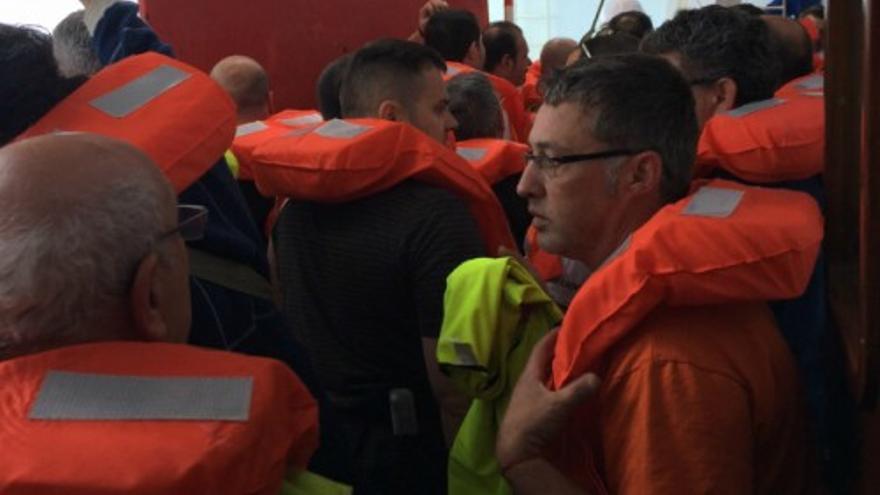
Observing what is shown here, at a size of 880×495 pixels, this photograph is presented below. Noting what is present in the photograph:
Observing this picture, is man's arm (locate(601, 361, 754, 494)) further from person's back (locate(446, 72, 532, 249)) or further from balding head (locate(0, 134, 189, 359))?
person's back (locate(446, 72, 532, 249))

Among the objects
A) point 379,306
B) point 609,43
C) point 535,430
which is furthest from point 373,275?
point 609,43

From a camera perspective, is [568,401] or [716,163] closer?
[568,401]

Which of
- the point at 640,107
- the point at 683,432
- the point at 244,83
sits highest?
the point at 640,107

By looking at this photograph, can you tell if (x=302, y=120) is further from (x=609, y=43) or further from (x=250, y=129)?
(x=609, y=43)

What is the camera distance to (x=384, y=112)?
7.59 ft

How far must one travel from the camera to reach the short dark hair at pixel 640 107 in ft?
5.22

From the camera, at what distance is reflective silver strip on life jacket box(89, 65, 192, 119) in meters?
1.62

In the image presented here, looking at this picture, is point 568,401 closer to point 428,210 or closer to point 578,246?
point 578,246

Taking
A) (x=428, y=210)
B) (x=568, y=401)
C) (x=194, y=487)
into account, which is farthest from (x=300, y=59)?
(x=194, y=487)

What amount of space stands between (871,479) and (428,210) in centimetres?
91

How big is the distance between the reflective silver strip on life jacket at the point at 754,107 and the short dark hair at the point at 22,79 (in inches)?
52.7

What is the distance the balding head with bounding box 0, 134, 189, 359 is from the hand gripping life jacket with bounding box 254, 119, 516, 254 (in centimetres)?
81

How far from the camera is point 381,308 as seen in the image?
196 cm

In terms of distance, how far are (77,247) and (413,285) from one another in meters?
0.94
